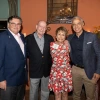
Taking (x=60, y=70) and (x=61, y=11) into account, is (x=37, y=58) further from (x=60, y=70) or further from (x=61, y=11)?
(x=61, y=11)

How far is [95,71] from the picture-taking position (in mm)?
2322

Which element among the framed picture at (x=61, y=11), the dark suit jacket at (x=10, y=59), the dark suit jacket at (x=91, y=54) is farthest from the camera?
the framed picture at (x=61, y=11)

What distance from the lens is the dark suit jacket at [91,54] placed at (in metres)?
2.25

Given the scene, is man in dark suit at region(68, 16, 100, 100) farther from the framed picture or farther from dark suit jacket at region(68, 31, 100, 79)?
the framed picture

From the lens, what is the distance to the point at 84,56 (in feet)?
7.48

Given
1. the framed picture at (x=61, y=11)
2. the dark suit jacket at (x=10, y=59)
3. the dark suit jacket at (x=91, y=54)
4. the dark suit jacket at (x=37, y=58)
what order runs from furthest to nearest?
1. the framed picture at (x=61, y=11)
2. the dark suit jacket at (x=37, y=58)
3. the dark suit jacket at (x=91, y=54)
4. the dark suit jacket at (x=10, y=59)

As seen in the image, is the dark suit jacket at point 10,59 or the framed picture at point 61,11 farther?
the framed picture at point 61,11

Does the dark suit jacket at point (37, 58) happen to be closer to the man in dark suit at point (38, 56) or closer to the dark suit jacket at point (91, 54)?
the man in dark suit at point (38, 56)

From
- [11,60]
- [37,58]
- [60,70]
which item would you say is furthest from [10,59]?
[60,70]

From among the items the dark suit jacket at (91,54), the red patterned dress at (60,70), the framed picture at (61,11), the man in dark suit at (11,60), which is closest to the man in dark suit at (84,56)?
the dark suit jacket at (91,54)

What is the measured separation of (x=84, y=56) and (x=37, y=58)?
71 cm

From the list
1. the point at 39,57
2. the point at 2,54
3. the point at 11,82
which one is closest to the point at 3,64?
the point at 2,54

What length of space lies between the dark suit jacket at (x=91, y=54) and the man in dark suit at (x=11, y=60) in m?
0.89

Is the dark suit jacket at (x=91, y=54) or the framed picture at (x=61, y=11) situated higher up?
the framed picture at (x=61, y=11)
